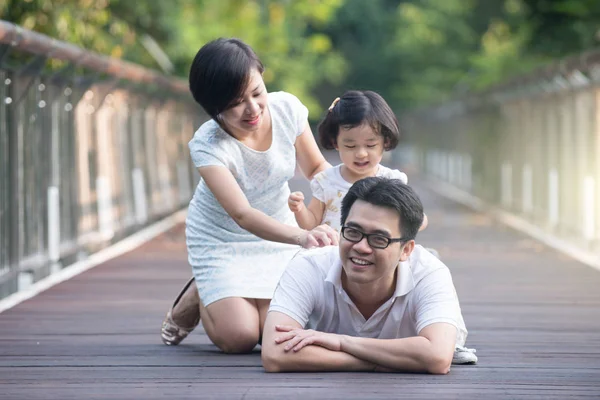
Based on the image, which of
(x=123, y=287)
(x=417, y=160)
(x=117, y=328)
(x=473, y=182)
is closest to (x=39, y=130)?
(x=123, y=287)

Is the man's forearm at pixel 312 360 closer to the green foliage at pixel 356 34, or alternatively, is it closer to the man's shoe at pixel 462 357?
the man's shoe at pixel 462 357

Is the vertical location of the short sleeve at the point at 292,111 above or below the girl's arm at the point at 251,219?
above

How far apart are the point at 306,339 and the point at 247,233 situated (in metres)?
1.33

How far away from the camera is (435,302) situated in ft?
19.9

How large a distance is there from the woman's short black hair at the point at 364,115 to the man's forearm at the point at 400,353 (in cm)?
113

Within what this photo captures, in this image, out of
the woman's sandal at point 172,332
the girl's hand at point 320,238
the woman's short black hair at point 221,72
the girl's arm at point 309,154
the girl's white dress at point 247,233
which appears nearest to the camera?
the girl's hand at point 320,238

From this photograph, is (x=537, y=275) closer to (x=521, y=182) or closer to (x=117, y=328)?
(x=117, y=328)

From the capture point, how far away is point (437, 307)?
604 centimetres

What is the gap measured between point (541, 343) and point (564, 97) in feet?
33.7

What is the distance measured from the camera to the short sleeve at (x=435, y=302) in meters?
6.03

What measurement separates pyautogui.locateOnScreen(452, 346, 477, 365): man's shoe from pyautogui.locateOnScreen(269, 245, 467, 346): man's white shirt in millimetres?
251

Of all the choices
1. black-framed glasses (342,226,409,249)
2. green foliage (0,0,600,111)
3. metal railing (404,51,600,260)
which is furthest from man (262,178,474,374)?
green foliage (0,0,600,111)

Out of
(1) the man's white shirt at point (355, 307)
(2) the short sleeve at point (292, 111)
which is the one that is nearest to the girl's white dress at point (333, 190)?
(2) the short sleeve at point (292, 111)

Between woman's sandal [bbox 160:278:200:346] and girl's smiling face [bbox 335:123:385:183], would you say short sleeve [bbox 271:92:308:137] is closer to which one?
girl's smiling face [bbox 335:123:385:183]
